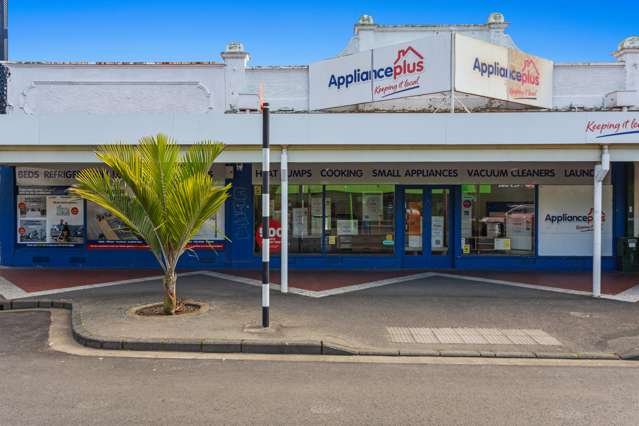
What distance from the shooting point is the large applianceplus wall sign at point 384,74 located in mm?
13180

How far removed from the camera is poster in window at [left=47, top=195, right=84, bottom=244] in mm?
14484

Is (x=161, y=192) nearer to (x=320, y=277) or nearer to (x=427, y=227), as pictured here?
(x=320, y=277)

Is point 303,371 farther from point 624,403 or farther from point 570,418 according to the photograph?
point 624,403

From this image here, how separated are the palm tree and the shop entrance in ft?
Answer: 22.2

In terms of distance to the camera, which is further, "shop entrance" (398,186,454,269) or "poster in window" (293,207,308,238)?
"poster in window" (293,207,308,238)

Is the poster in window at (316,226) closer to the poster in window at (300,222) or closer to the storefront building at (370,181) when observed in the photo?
the storefront building at (370,181)

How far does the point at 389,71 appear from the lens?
556 inches

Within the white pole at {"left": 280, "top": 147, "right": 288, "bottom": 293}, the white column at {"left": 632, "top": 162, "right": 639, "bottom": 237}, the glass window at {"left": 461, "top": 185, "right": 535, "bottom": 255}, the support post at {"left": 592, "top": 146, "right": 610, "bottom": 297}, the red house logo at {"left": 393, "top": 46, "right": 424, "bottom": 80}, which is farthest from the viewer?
the glass window at {"left": 461, "top": 185, "right": 535, "bottom": 255}

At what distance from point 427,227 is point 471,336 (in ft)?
22.3

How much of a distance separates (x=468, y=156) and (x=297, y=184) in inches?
196

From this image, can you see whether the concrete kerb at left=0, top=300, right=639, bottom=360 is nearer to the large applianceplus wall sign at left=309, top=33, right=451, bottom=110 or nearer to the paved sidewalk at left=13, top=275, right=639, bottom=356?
the paved sidewalk at left=13, top=275, right=639, bottom=356

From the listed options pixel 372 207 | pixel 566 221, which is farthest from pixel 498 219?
pixel 372 207

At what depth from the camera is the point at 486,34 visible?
15656 mm

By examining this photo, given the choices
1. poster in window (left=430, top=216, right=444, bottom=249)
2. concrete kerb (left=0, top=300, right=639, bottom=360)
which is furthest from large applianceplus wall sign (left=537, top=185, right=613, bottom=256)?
concrete kerb (left=0, top=300, right=639, bottom=360)
